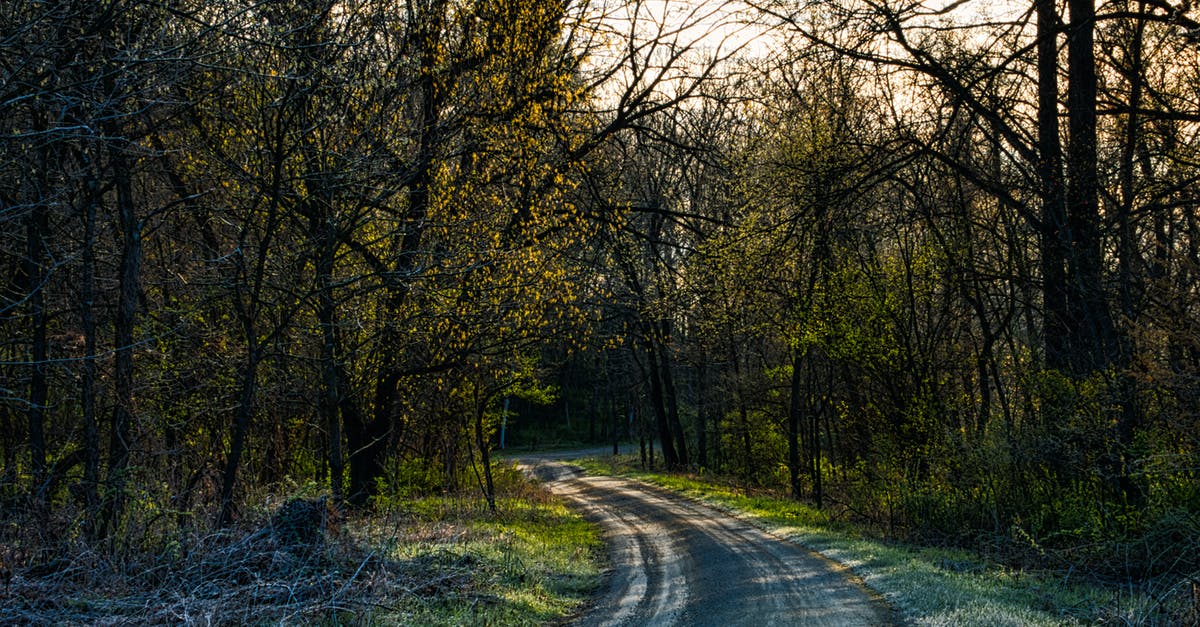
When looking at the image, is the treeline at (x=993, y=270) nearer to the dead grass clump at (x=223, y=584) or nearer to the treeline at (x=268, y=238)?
the treeline at (x=268, y=238)

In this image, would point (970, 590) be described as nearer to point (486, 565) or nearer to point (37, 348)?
point (486, 565)

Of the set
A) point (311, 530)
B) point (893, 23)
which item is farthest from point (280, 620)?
point (893, 23)

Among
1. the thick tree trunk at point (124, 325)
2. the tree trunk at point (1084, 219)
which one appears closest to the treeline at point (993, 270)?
the tree trunk at point (1084, 219)

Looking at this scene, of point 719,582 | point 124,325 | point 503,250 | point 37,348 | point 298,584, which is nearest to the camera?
point 298,584

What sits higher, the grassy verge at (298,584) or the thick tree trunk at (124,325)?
the thick tree trunk at (124,325)

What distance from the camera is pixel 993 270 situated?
16422mm

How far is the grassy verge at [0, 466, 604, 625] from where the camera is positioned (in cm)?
689

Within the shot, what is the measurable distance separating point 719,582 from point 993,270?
9598 mm

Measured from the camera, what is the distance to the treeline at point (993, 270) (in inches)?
421

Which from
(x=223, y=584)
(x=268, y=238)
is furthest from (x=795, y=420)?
(x=223, y=584)

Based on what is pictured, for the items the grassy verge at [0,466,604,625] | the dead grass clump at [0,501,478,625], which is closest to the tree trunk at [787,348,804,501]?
the grassy verge at [0,466,604,625]

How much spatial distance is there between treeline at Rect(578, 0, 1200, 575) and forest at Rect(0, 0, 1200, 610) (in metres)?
0.09

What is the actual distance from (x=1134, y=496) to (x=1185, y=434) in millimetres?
1875

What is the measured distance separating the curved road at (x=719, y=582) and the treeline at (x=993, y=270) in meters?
2.90
